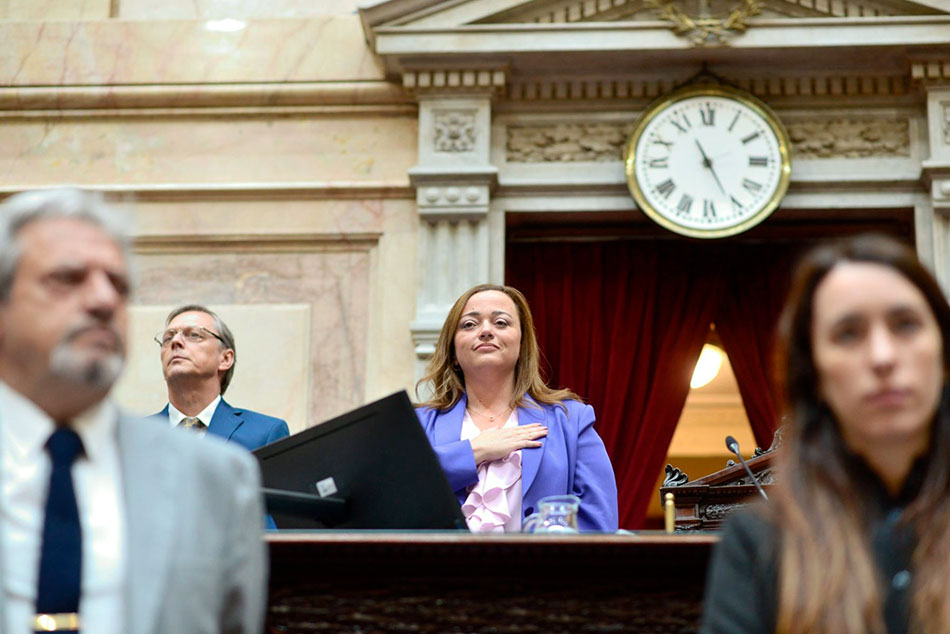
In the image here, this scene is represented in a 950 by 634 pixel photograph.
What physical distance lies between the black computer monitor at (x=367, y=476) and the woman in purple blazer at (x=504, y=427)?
0.57 metres

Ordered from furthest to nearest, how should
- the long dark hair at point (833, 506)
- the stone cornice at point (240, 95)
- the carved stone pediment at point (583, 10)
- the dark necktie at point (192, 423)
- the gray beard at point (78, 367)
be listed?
the stone cornice at point (240, 95) → the carved stone pediment at point (583, 10) → the dark necktie at point (192, 423) → the gray beard at point (78, 367) → the long dark hair at point (833, 506)

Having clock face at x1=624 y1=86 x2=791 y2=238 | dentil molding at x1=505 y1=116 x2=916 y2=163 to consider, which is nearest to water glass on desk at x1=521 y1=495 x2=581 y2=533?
clock face at x1=624 y1=86 x2=791 y2=238

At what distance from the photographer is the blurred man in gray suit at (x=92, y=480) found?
67.9 inches

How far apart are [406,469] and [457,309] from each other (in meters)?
1.15

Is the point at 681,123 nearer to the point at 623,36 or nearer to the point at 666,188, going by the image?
the point at 666,188

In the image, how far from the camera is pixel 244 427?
4270 mm

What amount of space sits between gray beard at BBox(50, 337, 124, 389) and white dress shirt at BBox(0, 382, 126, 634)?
0.25ft

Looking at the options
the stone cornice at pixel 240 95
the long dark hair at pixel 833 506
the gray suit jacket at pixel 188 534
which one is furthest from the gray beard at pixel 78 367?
the stone cornice at pixel 240 95

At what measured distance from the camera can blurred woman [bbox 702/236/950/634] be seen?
1.67 m

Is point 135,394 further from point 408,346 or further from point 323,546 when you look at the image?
point 323,546

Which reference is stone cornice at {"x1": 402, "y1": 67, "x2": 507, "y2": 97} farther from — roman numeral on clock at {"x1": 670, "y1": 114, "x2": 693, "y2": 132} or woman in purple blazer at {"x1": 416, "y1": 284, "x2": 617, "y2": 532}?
woman in purple blazer at {"x1": 416, "y1": 284, "x2": 617, "y2": 532}

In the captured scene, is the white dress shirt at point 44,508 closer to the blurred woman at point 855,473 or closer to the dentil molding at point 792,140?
the blurred woman at point 855,473

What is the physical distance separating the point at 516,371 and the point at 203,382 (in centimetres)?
114

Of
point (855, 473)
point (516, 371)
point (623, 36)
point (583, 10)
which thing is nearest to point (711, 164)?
point (623, 36)
